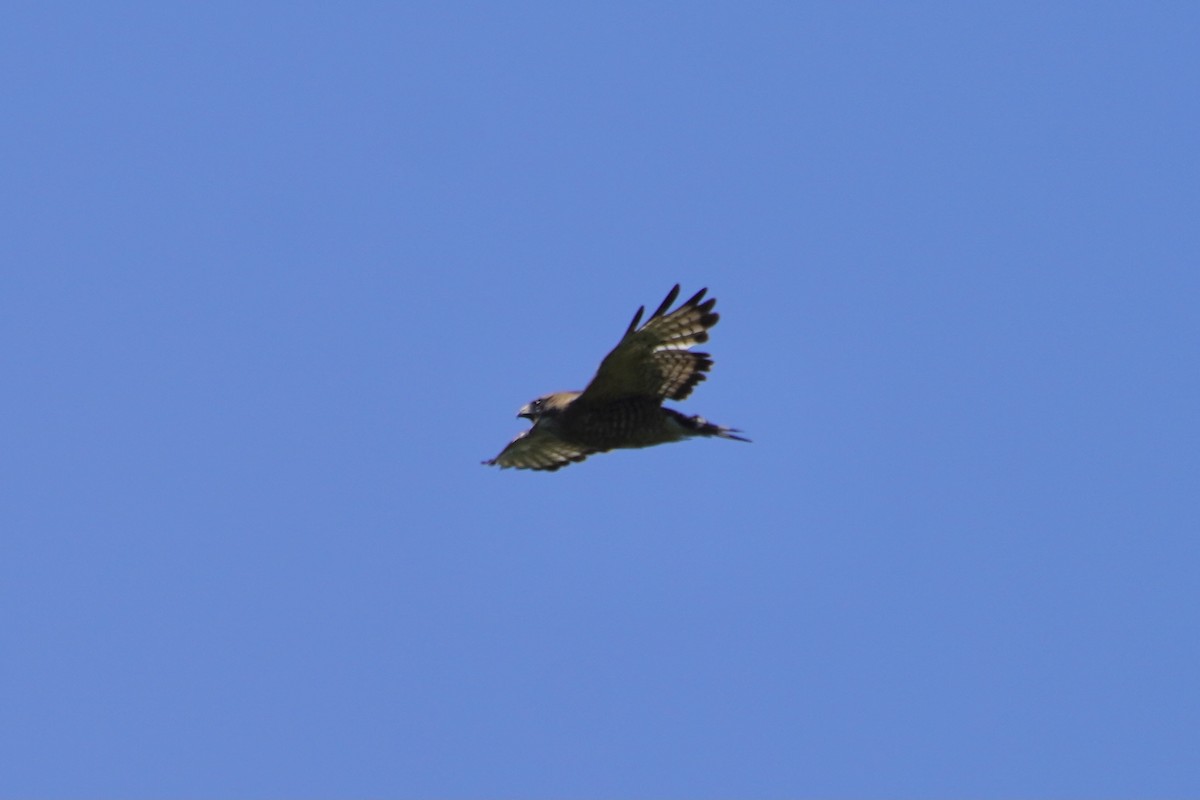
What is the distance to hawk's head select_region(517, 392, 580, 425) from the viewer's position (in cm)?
1895

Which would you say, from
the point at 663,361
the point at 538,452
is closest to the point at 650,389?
the point at 663,361

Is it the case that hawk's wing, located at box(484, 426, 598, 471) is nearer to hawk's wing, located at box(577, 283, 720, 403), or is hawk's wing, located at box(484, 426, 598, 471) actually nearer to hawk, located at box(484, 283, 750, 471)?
hawk, located at box(484, 283, 750, 471)

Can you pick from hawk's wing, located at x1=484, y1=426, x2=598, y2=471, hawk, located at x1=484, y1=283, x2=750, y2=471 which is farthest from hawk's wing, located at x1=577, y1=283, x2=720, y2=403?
hawk's wing, located at x1=484, y1=426, x2=598, y2=471

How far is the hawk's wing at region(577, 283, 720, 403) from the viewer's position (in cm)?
1820

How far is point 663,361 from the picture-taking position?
18453mm

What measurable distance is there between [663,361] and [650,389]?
0.96ft

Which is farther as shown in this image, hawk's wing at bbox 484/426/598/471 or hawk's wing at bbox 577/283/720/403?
hawk's wing at bbox 484/426/598/471

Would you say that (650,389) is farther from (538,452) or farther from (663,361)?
(538,452)

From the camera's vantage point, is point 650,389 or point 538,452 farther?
point 538,452

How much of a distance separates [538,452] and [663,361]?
211 cm

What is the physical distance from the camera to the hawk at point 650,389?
1827 cm

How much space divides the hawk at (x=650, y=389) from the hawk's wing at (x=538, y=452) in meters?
0.57

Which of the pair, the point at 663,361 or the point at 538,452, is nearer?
the point at 663,361

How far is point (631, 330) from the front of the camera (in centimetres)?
1773
